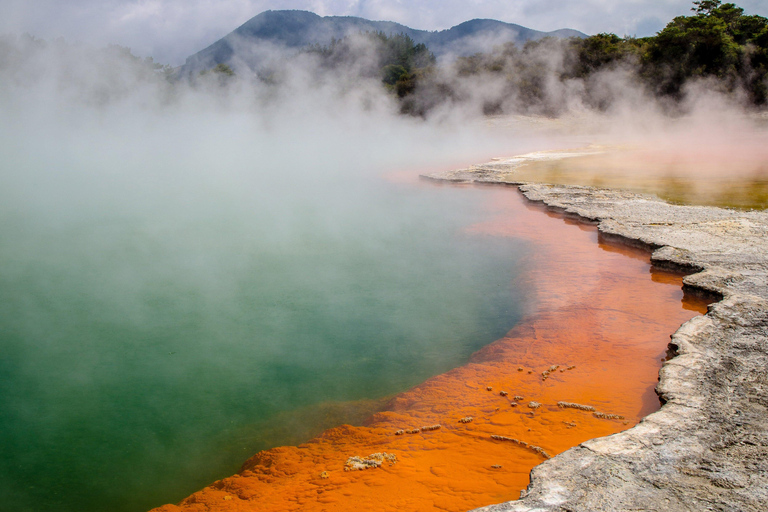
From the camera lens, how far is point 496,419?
206 centimetres

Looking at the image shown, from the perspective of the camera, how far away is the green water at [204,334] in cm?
207

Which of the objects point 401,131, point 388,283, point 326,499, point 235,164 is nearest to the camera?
point 326,499

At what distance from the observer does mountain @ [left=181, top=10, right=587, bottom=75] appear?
113 ft

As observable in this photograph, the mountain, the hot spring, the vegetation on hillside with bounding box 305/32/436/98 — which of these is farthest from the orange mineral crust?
the mountain

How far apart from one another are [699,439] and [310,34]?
6106 cm

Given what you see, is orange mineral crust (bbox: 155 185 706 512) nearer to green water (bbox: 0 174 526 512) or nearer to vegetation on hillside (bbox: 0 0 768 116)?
green water (bbox: 0 174 526 512)

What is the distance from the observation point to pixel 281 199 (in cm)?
686

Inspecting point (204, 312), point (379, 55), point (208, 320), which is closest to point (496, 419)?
point (208, 320)

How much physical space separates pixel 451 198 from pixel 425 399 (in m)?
4.65

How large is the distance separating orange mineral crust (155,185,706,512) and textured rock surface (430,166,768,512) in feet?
0.79

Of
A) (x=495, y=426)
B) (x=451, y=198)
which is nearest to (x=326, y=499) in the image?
(x=495, y=426)

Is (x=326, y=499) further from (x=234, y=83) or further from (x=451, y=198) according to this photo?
(x=234, y=83)

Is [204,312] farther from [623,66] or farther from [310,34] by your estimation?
[310,34]

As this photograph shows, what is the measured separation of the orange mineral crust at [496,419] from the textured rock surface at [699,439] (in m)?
0.24
